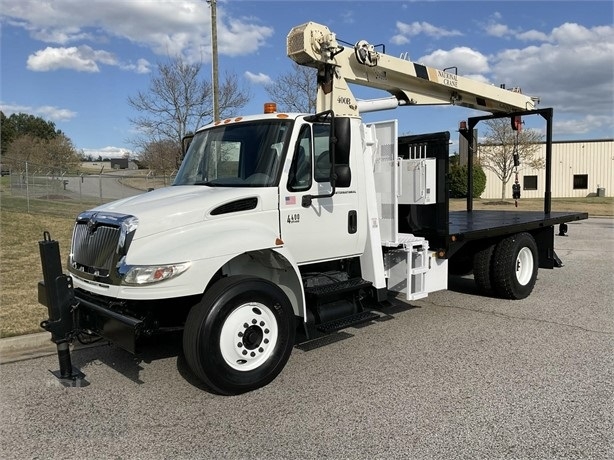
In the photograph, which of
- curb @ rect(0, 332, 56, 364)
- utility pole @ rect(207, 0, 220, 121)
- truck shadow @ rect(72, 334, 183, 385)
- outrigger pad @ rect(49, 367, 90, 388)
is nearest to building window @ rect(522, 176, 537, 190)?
utility pole @ rect(207, 0, 220, 121)

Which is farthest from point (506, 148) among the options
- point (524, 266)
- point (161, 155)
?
point (524, 266)

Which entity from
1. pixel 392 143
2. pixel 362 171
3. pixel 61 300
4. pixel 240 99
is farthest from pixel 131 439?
pixel 240 99

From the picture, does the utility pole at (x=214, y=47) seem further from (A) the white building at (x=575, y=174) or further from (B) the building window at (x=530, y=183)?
(B) the building window at (x=530, y=183)

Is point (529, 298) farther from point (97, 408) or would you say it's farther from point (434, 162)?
point (97, 408)

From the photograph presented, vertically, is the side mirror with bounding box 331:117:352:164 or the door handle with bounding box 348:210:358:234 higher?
the side mirror with bounding box 331:117:352:164

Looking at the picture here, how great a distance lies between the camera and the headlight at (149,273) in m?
4.20

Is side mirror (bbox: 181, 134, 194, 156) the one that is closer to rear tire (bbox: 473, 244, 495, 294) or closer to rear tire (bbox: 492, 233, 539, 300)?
rear tire (bbox: 473, 244, 495, 294)

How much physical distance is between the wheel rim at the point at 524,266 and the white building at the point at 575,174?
124 feet

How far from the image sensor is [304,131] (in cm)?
528

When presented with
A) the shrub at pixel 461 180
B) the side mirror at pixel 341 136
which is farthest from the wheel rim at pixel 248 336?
the shrub at pixel 461 180

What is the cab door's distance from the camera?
5151 millimetres

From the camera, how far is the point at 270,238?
4855 mm

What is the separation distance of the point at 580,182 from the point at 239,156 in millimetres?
47074

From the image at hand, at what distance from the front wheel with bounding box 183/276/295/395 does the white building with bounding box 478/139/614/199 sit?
140 ft
